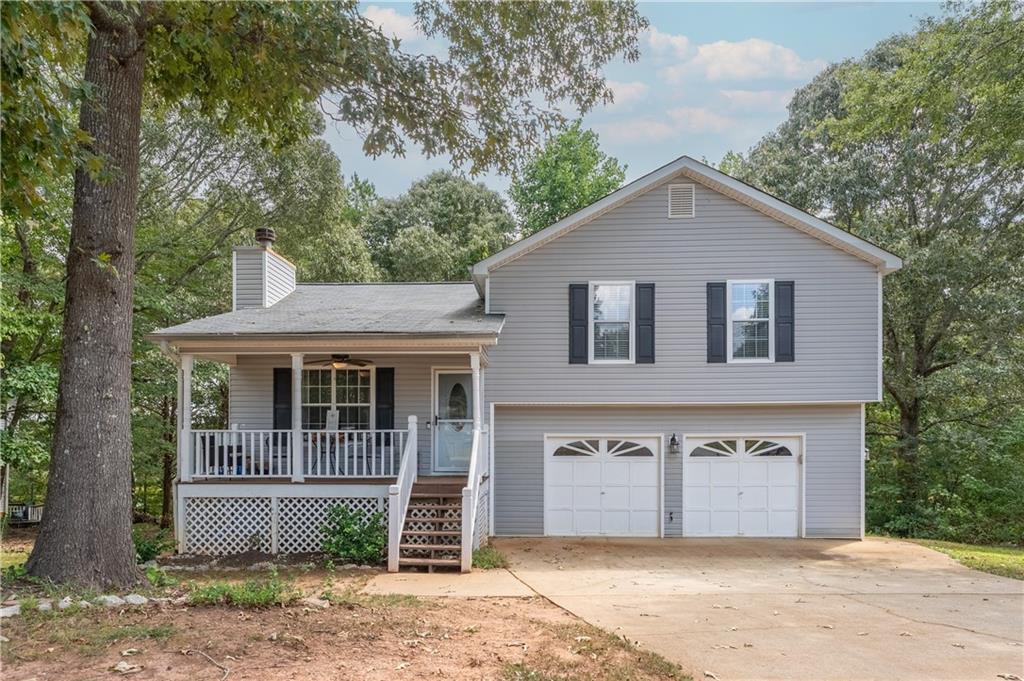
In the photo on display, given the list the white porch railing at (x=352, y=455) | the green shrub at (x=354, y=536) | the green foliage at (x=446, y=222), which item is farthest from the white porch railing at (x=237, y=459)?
the green foliage at (x=446, y=222)

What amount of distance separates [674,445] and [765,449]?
171cm

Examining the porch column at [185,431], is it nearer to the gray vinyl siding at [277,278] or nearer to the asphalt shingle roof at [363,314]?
the asphalt shingle roof at [363,314]

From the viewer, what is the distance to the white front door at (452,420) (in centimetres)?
1180

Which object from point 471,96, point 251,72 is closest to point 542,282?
point 471,96

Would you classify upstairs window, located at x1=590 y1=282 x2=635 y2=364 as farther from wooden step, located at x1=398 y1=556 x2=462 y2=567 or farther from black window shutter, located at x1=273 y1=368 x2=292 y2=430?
black window shutter, located at x1=273 y1=368 x2=292 y2=430

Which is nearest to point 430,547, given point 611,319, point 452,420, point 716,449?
point 452,420

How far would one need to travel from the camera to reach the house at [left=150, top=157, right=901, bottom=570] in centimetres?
1188

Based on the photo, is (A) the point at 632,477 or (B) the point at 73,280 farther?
(A) the point at 632,477

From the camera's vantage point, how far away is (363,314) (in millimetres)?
11656

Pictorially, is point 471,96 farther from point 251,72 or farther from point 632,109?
point 632,109

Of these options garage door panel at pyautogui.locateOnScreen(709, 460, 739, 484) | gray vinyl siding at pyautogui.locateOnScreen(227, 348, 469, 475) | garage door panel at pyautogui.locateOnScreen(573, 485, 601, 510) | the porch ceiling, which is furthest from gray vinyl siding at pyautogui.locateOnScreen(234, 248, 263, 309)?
garage door panel at pyautogui.locateOnScreen(709, 460, 739, 484)

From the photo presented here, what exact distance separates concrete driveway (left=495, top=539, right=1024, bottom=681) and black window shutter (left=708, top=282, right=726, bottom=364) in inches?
132

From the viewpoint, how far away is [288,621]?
19.1 ft

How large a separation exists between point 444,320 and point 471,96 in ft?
12.4
